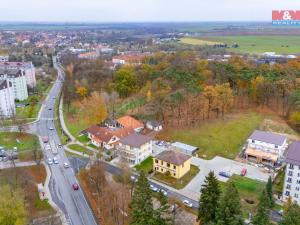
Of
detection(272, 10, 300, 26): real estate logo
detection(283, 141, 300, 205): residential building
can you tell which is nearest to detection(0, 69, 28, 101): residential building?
detection(272, 10, 300, 26): real estate logo

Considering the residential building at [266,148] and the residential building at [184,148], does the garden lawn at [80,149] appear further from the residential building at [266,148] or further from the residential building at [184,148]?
the residential building at [266,148]

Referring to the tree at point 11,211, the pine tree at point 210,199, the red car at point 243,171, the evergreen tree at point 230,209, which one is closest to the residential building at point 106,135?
the red car at point 243,171

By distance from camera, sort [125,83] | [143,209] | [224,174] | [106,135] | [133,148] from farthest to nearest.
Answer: [125,83], [106,135], [133,148], [224,174], [143,209]

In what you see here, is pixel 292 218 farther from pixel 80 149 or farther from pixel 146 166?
pixel 80 149

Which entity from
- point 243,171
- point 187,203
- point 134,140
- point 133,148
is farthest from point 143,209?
point 243,171

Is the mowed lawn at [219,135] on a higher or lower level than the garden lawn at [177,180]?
higher
